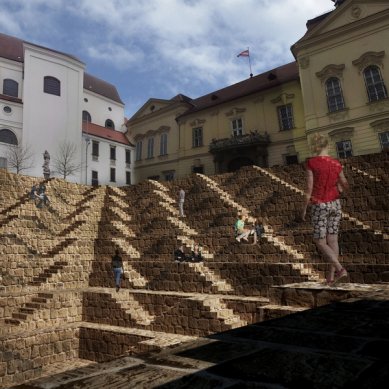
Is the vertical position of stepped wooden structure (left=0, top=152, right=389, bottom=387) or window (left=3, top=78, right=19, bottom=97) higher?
window (left=3, top=78, right=19, bottom=97)

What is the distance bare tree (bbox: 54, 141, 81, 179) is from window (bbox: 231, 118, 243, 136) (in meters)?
15.0

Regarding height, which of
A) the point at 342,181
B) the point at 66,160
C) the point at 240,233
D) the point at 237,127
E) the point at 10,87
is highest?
the point at 10,87

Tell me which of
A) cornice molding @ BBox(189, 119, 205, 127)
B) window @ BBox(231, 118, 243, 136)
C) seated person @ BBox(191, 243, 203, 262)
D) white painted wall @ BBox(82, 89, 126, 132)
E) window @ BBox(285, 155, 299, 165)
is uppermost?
white painted wall @ BBox(82, 89, 126, 132)

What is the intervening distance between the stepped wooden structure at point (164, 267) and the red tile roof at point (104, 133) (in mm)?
15810

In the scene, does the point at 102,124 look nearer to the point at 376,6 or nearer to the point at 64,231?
the point at 64,231

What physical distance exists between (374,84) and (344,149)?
4.54 m

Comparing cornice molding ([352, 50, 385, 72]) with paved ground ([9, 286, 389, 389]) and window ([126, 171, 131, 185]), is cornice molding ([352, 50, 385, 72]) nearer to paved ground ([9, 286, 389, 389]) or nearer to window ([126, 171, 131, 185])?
paved ground ([9, 286, 389, 389])

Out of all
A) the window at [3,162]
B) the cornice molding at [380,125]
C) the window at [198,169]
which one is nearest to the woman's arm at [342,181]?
the cornice molding at [380,125]

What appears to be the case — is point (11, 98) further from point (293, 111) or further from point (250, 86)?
point (293, 111)

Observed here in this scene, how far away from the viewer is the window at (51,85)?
32.8 metres

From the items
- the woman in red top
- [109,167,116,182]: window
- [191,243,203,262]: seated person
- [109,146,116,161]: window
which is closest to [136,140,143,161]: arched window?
[109,146,116,161]: window

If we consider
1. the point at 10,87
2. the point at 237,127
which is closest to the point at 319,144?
the point at 237,127

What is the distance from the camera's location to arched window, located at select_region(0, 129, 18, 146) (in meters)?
29.3

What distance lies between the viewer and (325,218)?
197 inches
